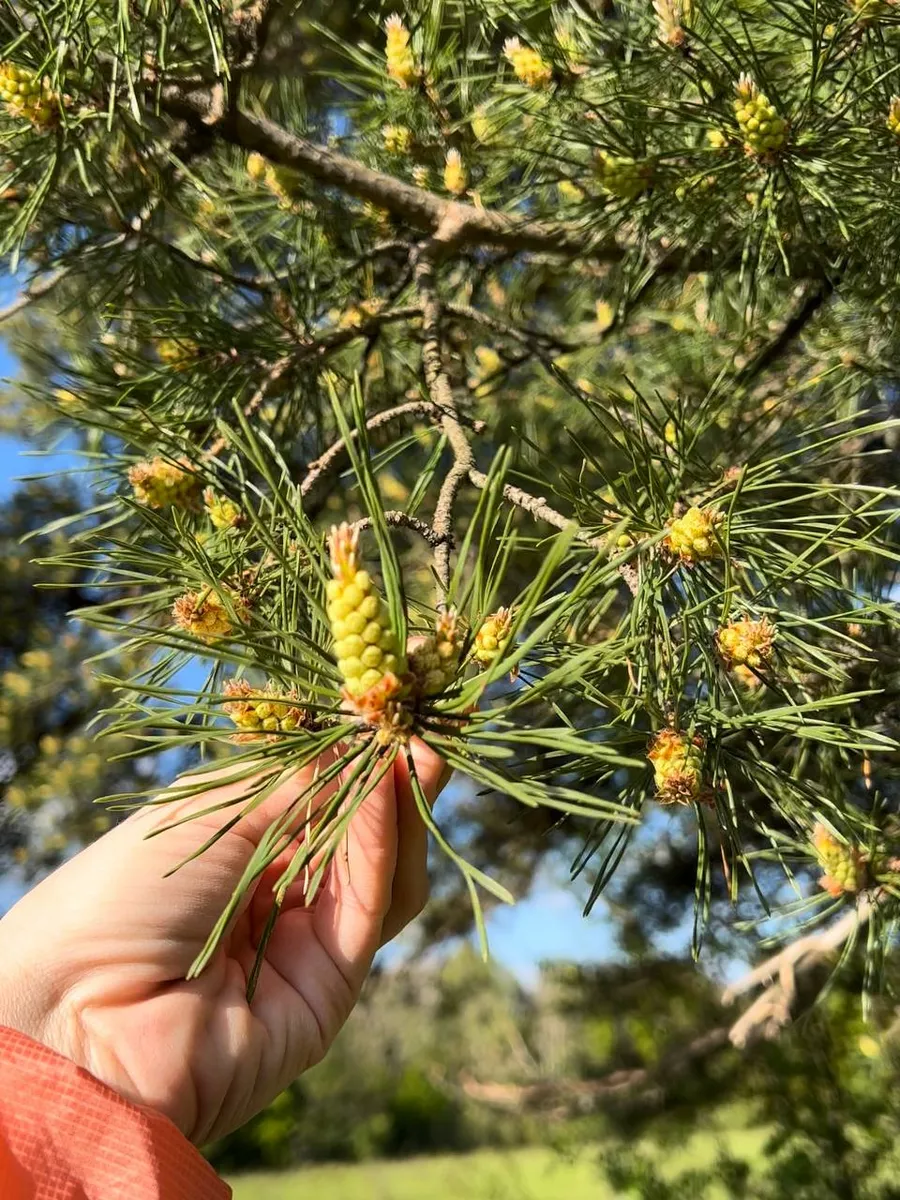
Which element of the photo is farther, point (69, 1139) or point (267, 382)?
point (267, 382)

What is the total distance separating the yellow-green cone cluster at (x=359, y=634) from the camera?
0.28 m

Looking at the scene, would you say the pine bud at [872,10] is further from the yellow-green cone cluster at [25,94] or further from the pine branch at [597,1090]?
the pine branch at [597,1090]

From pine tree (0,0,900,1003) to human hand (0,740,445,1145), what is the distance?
41 millimetres

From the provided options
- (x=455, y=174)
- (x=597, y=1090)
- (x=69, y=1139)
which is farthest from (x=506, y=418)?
(x=597, y=1090)

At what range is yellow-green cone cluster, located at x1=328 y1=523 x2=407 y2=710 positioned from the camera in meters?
0.28

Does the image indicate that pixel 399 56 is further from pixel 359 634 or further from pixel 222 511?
pixel 359 634

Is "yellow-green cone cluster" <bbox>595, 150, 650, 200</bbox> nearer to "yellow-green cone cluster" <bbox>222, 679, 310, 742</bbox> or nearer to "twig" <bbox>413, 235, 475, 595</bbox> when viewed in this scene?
"twig" <bbox>413, 235, 475, 595</bbox>

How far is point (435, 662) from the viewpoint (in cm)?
31

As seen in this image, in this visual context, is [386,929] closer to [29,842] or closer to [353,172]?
[353,172]

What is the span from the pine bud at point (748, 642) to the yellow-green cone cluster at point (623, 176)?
36cm

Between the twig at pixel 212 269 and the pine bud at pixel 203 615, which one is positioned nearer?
the pine bud at pixel 203 615

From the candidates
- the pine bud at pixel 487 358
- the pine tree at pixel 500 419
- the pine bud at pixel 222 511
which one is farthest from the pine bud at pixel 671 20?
the pine bud at pixel 487 358

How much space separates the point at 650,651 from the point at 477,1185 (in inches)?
179

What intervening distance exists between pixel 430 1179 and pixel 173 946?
5116 millimetres
